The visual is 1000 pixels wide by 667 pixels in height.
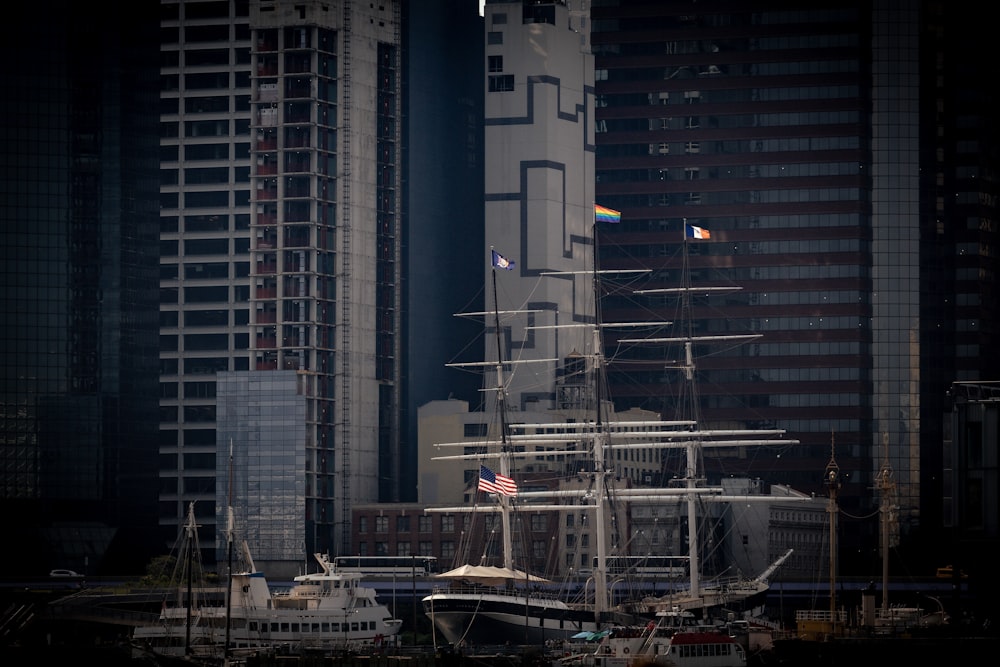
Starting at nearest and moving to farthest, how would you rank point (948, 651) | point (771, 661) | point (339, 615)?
point (948, 651) → point (771, 661) → point (339, 615)

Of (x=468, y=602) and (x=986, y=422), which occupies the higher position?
(x=986, y=422)

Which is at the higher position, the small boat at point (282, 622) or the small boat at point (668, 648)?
the small boat at point (668, 648)

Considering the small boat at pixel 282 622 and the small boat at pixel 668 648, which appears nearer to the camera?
the small boat at pixel 668 648

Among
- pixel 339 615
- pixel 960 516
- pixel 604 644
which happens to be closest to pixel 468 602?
pixel 339 615

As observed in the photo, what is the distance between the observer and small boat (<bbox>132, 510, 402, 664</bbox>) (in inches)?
7018

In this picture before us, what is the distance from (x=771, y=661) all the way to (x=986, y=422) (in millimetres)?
61637

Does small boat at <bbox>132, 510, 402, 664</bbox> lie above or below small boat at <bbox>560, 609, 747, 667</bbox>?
below

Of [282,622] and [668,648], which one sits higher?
[668,648]

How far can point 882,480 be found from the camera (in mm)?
194125

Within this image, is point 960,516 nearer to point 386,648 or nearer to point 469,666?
point 469,666

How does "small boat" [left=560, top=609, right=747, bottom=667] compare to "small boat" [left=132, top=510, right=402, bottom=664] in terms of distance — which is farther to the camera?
"small boat" [left=132, top=510, right=402, bottom=664]

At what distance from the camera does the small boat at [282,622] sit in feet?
585

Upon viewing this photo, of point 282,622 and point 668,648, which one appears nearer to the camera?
point 668,648

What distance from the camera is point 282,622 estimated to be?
18338 centimetres
